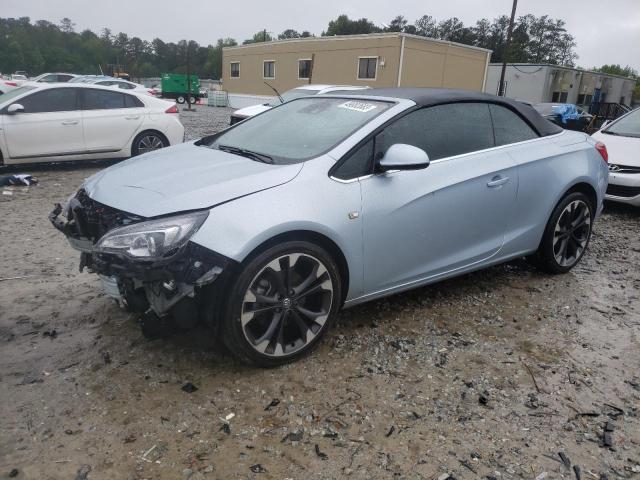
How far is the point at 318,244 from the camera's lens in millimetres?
2963

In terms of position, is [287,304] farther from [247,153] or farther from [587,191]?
[587,191]

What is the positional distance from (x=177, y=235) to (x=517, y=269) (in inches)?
135

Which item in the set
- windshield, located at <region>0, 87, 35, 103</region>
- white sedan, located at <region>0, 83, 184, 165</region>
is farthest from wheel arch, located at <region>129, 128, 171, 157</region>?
windshield, located at <region>0, 87, 35, 103</region>

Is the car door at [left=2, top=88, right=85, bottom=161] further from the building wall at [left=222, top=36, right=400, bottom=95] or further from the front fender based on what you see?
the building wall at [left=222, top=36, right=400, bottom=95]

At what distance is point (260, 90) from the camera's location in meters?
36.9

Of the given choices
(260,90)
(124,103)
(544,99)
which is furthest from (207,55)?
(124,103)

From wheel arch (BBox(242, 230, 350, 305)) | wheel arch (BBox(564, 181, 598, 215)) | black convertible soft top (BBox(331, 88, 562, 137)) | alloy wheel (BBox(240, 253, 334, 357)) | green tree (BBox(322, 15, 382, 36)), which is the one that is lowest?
alloy wheel (BBox(240, 253, 334, 357))

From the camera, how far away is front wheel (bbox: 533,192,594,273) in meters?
4.36

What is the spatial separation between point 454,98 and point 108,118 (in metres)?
7.01

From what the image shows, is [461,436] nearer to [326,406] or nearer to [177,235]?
[326,406]

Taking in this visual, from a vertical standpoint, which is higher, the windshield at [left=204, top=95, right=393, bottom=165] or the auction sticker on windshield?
the auction sticker on windshield

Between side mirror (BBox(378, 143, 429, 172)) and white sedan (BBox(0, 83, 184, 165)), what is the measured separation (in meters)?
7.18

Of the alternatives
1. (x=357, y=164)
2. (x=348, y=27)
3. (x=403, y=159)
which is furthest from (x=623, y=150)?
(x=348, y=27)

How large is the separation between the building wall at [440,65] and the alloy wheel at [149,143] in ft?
66.5
